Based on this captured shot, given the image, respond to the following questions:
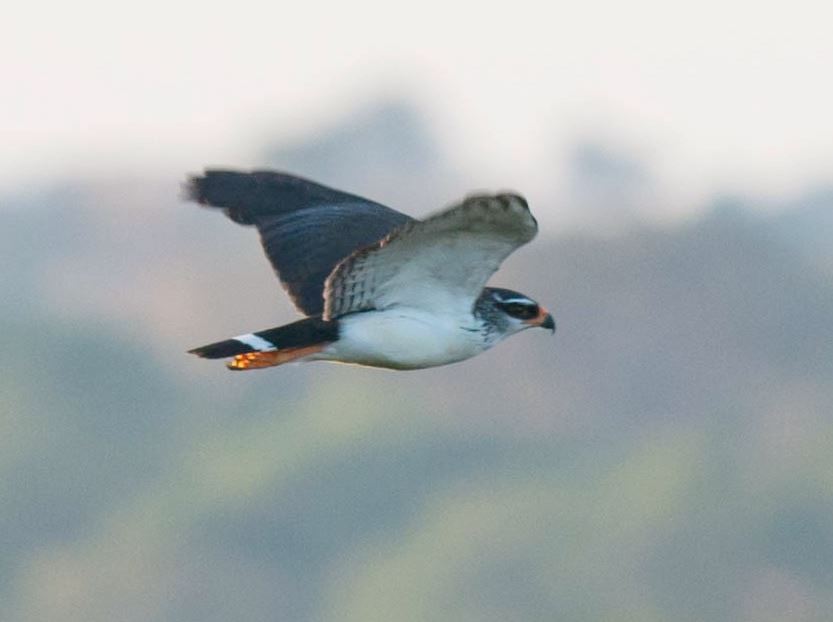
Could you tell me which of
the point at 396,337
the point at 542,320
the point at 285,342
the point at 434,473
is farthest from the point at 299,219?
the point at 434,473

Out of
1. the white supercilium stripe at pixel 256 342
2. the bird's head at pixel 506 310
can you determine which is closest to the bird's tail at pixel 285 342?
the white supercilium stripe at pixel 256 342

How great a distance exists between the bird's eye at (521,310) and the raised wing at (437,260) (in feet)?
1.24

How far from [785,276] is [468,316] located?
5800 centimetres

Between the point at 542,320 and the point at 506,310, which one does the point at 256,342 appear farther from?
the point at 542,320

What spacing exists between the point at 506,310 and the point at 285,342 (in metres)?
1.20

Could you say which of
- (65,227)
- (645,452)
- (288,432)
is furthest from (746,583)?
(65,227)

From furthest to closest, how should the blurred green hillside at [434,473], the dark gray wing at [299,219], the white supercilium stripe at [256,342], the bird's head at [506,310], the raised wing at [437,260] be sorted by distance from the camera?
the blurred green hillside at [434,473]
the dark gray wing at [299,219]
the bird's head at [506,310]
the white supercilium stripe at [256,342]
the raised wing at [437,260]

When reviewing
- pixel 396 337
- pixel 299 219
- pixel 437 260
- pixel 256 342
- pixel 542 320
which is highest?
pixel 299 219

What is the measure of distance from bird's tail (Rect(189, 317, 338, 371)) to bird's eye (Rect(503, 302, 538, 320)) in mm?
960

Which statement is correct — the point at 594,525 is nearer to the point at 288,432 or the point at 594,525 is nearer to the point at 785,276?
the point at 288,432

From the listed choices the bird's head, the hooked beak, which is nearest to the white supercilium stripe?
the bird's head

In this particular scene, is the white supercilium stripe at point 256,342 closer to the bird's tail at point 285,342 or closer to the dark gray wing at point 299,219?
the bird's tail at point 285,342

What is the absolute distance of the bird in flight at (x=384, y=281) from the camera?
48.5ft

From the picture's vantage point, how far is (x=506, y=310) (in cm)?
1598
